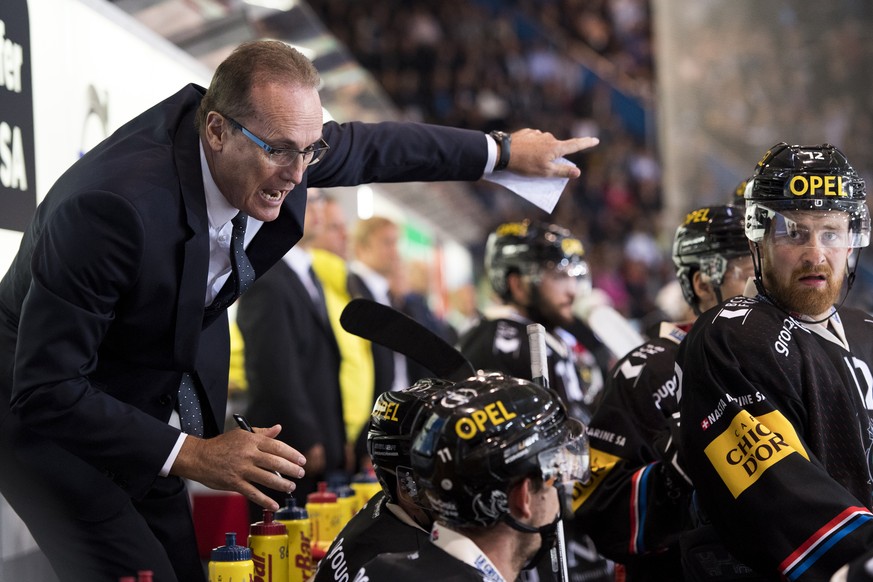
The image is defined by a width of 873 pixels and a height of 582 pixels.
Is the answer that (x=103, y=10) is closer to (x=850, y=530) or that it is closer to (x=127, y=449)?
(x=127, y=449)

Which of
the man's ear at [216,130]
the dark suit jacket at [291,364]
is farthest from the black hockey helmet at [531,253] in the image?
the man's ear at [216,130]

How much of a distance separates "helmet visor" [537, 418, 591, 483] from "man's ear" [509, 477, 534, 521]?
0.04 metres

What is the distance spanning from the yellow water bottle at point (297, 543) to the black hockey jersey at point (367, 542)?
199 mm

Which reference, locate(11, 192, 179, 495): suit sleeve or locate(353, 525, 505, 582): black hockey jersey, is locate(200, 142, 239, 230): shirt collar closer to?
locate(11, 192, 179, 495): suit sleeve

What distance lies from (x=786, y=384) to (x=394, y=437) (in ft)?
3.12

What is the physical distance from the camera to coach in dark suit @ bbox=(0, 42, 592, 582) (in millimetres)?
2467

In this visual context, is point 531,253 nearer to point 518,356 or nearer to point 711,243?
point 518,356

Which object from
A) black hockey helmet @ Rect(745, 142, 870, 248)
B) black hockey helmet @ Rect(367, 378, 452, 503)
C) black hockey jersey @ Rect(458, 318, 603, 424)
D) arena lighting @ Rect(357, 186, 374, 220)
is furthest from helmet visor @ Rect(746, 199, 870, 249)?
arena lighting @ Rect(357, 186, 374, 220)

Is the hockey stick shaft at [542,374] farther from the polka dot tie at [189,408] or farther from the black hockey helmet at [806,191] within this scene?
the polka dot tie at [189,408]

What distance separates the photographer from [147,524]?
9.53 ft

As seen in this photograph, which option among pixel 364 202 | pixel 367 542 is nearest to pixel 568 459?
pixel 367 542

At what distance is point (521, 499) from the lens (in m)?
2.11

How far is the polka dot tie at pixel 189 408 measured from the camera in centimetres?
296

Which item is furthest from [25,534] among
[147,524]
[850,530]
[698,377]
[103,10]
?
[850,530]
